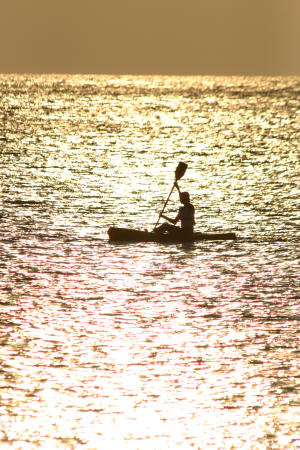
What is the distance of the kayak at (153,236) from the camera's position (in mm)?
30891

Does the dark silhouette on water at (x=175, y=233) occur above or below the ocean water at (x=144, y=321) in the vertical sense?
above

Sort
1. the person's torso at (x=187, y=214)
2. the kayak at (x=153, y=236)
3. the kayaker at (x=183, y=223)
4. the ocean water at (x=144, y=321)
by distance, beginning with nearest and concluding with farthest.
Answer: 1. the ocean water at (x=144, y=321)
2. the person's torso at (x=187, y=214)
3. the kayaker at (x=183, y=223)
4. the kayak at (x=153, y=236)

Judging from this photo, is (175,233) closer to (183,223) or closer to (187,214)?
(183,223)

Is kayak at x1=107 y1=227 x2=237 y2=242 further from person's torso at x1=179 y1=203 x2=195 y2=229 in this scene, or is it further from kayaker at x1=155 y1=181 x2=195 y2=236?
person's torso at x1=179 y1=203 x2=195 y2=229

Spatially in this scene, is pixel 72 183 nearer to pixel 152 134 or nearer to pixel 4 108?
pixel 152 134

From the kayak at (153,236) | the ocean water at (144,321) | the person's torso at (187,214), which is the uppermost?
the person's torso at (187,214)

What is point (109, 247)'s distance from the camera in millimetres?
31109

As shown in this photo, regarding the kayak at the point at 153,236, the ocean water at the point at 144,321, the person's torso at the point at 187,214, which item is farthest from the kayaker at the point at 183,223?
the ocean water at the point at 144,321

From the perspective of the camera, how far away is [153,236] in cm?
3097

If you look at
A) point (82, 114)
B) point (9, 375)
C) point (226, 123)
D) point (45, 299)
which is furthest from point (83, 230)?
point (82, 114)

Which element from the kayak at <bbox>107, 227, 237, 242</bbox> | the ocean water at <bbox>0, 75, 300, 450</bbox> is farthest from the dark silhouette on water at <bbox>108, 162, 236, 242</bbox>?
the ocean water at <bbox>0, 75, 300, 450</bbox>

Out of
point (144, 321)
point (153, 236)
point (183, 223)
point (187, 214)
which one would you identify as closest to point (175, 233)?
point (183, 223)

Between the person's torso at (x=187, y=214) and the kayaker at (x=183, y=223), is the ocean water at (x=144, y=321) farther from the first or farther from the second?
the person's torso at (x=187, y=214)

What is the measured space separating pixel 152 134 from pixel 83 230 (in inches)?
3130
